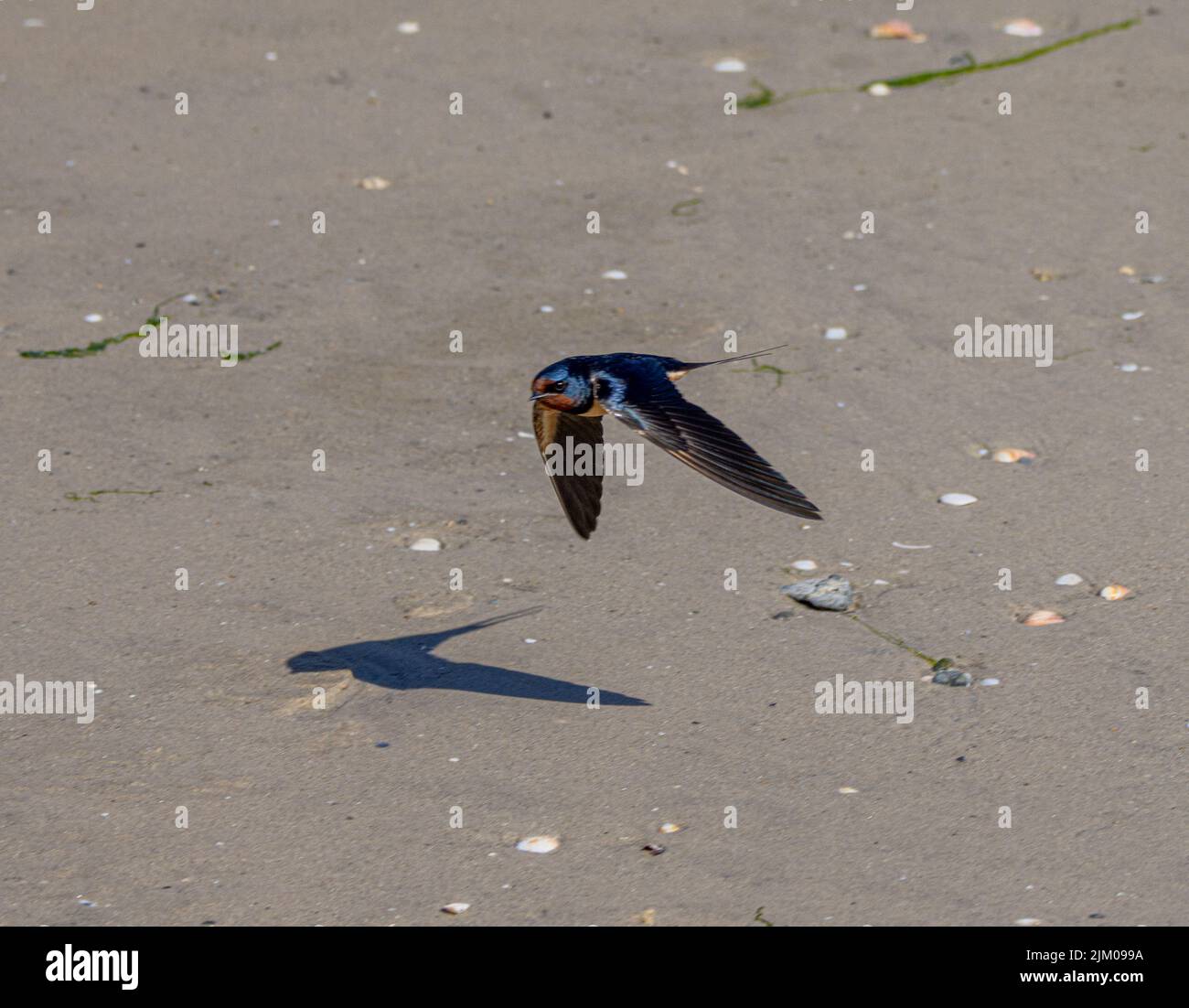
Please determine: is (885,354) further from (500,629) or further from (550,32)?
(550,32)

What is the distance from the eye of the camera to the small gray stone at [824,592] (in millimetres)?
5234

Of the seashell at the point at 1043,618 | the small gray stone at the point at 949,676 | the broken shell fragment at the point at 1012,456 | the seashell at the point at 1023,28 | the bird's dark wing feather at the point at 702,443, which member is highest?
the seashell at the point at 1023,28

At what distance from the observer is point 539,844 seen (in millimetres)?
4215

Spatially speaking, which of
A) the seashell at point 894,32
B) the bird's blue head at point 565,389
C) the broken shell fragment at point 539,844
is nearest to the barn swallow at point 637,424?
the bird's blue head at point 565,389

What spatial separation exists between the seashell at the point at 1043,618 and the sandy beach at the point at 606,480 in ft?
0.14

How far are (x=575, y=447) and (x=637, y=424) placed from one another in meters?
0.58

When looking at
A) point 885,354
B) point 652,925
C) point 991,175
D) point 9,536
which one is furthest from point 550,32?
point 652,925

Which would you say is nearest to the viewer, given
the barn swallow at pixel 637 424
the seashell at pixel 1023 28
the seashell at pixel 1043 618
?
the barn swallow at pixel 637 424

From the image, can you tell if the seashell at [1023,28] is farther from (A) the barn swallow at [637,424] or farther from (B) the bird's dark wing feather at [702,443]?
(B) the bird's dark wing feather at [702,443]

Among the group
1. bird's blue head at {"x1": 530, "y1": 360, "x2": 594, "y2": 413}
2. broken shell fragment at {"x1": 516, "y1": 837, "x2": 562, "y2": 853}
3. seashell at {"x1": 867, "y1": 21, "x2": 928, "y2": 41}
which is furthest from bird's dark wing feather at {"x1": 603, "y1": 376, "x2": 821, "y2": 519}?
seashell at {"x1": 867, "y1": 21, "x2": 928, "y2": 41}

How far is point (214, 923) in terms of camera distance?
12.9 feet

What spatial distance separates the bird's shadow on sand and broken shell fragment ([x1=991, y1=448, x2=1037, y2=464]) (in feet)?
6.53

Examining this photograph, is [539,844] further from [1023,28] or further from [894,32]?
[1023,28]

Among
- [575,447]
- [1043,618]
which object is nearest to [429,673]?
[575,447]
